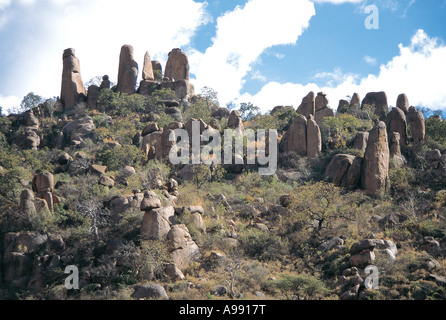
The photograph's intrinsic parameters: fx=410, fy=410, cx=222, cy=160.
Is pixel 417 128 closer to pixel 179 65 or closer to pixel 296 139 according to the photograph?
pixel 296 139

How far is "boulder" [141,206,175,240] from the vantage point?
17922 mm

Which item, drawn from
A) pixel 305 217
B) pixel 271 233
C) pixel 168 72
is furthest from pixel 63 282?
pixel 168 72

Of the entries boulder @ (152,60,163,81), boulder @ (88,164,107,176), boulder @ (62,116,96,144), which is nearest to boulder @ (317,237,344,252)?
boulder @ (88,164,107,176)

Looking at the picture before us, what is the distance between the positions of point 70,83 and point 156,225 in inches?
1288

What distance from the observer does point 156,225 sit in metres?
18.0

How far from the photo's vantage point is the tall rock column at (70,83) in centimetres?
4522

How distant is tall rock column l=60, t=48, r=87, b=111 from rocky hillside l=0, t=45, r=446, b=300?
384 inches

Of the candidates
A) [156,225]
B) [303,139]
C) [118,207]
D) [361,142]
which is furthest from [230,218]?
[361,142]

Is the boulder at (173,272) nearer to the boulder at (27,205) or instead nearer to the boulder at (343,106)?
the boulder at (27,205)

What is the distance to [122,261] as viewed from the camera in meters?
16.9

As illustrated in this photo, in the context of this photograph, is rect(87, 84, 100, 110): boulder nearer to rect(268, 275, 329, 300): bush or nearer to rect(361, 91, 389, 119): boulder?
rect(361, 91, 389, 119): boulder

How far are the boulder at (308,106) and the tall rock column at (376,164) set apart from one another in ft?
48.0
